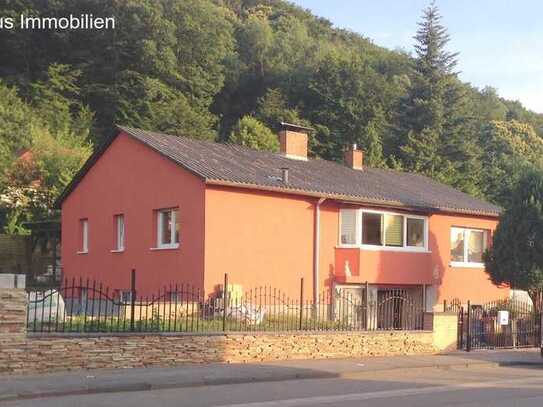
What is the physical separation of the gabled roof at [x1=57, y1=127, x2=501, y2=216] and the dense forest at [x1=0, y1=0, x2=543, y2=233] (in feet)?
74.8

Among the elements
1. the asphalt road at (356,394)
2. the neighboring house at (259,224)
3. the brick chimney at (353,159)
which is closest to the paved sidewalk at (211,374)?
the asphalt road at (356,394)

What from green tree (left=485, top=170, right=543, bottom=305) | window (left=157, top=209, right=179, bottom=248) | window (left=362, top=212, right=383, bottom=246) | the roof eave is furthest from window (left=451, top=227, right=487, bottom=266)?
window (left=157, top=209, right=179, bottom=248)

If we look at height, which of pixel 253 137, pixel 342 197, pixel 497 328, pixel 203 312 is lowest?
pixel 497 328

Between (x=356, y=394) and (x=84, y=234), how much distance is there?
17.8 m

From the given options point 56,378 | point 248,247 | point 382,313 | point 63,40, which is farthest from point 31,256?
point 63,40

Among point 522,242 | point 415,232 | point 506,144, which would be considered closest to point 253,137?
point 415,232

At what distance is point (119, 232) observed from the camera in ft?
89.1

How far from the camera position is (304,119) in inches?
2470

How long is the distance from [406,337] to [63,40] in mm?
49000

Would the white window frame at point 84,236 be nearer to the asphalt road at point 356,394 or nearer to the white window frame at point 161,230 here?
the white window frame at point 161,230

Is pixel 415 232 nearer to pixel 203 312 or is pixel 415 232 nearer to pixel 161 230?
pixel 161 230

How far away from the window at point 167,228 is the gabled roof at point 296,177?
6.12 ft

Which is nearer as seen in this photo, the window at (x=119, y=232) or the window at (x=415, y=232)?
the window at (x=119, y=232)

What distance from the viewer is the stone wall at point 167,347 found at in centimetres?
1412
